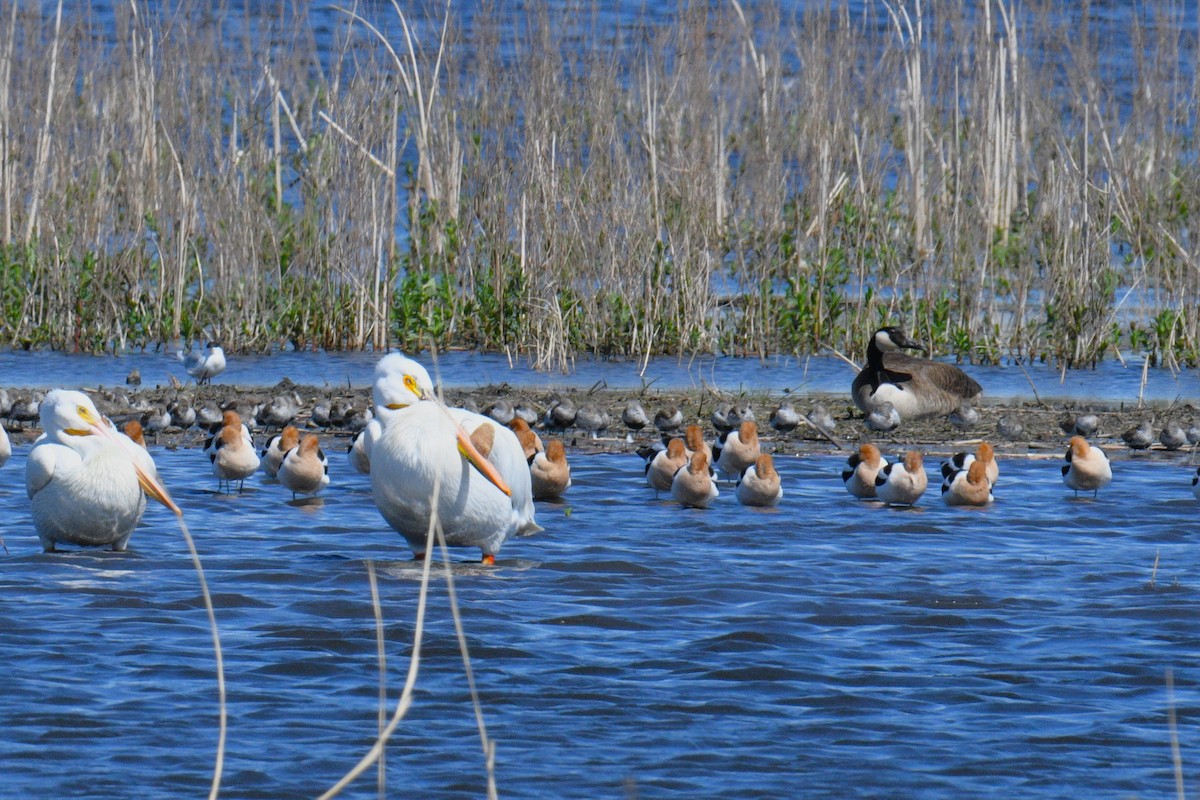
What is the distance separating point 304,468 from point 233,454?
46 cm

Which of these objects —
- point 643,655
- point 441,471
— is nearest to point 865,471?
point 441,471

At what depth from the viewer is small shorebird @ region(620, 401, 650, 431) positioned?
473 inches

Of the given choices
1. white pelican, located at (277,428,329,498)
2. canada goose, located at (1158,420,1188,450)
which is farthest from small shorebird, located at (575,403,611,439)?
canada goose, located at (1158,420,1188,450)

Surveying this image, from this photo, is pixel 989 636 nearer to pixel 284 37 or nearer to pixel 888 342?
pixel 888 342

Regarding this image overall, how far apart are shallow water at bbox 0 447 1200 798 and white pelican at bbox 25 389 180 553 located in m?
0.16

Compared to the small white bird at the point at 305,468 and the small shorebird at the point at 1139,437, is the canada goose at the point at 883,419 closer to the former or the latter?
the small shorebird at the point at 1139,437

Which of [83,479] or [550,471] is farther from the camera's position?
[550,471]

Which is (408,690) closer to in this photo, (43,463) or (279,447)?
(43,463)

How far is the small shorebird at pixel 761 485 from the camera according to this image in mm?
9492

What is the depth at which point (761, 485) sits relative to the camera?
9555 mm

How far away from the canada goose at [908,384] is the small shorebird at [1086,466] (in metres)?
2.48

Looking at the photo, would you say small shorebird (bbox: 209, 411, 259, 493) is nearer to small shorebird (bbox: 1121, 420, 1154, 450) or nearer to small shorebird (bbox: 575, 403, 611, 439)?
small shorebird (bbox: 575, 403, 611, 439)

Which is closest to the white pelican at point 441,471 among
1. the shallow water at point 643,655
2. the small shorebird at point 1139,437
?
the shallow water at point 643,655

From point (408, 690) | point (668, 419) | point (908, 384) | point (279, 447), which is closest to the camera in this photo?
point (408, 690)
